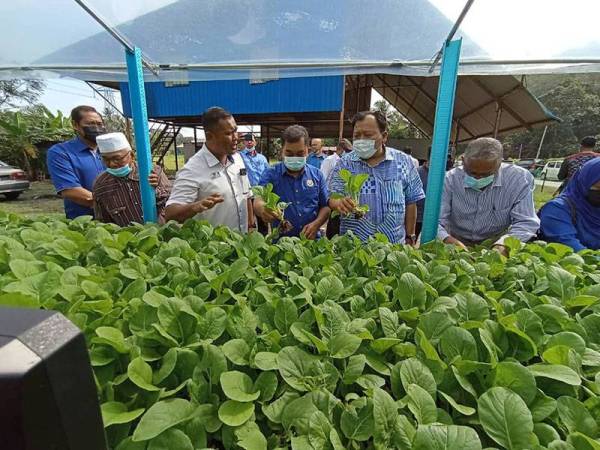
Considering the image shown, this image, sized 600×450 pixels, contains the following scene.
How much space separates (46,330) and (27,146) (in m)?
21.2

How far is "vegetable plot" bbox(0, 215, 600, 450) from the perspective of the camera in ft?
2.23

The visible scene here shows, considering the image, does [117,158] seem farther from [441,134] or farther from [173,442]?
[173,442]

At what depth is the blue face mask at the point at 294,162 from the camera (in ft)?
9.32

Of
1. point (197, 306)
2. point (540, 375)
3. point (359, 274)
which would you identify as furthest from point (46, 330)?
point (359, 274)

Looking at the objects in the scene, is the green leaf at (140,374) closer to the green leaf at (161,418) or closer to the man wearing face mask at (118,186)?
the green leaf at (161,418)

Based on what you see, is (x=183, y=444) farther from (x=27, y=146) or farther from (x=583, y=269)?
(x=27, y=146)

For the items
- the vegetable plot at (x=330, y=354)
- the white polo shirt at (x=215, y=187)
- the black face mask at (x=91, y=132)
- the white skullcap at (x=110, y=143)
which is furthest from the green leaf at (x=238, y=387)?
the black face mask at (x=91, y=132)

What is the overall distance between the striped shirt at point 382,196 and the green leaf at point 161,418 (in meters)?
2.04

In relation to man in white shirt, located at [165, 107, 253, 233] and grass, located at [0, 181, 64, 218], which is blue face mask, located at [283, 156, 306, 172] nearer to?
man in white shirt, located at [165, 107, 253, 233]

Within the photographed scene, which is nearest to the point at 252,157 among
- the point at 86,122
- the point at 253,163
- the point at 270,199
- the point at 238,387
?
the point at 253,163

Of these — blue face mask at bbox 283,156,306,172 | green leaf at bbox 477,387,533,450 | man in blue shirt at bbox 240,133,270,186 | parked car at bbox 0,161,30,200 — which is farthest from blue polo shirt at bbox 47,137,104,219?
parked car at bbox 0,161,30,200

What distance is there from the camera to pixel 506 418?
0.67m

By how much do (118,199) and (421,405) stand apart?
269cm

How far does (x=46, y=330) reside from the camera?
0.32 m
